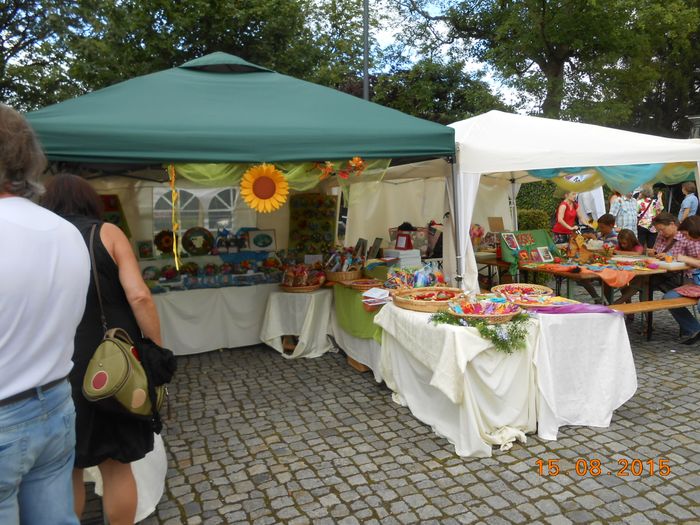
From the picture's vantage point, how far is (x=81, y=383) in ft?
6.45

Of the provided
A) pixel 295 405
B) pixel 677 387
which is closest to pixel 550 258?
pixel 677 387

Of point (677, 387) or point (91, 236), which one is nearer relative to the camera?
point (91, 236)

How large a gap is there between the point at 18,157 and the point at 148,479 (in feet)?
6.14

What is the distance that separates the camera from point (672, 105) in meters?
20.8

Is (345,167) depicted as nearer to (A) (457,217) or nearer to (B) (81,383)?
(A) (457,217)

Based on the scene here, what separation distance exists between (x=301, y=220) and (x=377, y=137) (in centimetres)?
236

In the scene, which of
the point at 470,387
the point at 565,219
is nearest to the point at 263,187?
the point at 470,387

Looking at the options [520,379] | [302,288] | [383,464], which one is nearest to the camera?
[383,464]

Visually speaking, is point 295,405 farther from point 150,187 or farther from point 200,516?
point 150,187

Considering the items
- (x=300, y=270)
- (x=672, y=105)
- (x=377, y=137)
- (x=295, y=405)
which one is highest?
(x=672, y=105)

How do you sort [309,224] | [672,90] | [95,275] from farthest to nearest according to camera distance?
[672,90] < [309,224] < [95,275]

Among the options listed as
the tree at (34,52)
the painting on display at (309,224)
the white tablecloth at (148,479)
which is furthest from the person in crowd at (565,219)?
the tree at (34,52)

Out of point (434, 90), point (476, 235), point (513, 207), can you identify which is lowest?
point (476, 235)

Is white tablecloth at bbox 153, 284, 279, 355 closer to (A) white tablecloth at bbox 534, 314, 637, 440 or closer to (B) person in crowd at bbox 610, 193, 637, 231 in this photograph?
(A) white tablecloth at bbox 534, 314, 637, 440
